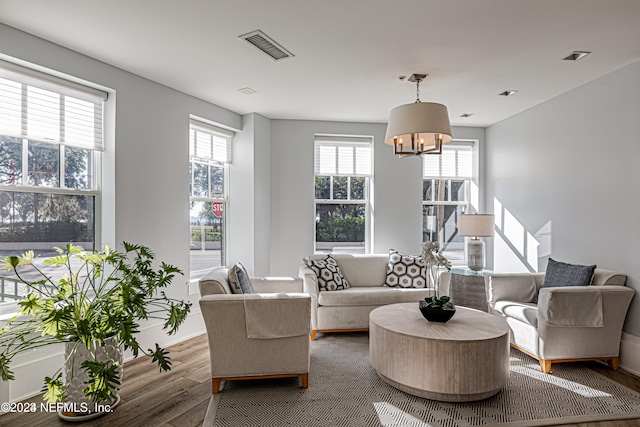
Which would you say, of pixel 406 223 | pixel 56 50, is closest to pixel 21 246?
pixel 56 50

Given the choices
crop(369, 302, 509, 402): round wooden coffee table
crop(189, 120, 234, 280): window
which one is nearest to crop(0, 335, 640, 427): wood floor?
crop(369, 302, 509, 402): round wooden coffee table

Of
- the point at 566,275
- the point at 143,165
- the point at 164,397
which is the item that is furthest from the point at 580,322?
the point at 143,165

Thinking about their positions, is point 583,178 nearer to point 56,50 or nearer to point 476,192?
point 476,192

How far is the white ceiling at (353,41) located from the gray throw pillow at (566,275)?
181 centimetres

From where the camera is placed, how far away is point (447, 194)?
568cm

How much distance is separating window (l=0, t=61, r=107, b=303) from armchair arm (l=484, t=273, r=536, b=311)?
3891mm

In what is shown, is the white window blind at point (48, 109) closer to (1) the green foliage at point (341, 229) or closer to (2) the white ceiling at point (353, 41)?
(2) the white ceiling at point (353, 41)

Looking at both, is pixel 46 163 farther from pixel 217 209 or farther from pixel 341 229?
→ pixel 341 229

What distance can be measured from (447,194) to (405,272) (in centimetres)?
177

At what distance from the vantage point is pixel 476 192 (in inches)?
222

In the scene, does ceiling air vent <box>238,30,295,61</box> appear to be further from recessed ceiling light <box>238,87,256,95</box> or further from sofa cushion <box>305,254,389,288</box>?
sofa cushion <box>305,254,389,288</box>

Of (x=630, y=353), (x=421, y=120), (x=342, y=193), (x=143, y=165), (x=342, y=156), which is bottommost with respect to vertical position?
(x=630, y=353)

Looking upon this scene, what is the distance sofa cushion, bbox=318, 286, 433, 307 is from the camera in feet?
13.2

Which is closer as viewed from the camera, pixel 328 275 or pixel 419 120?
pixel 419 120
